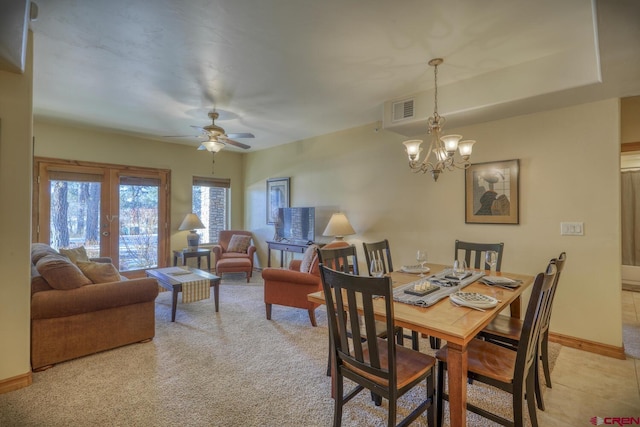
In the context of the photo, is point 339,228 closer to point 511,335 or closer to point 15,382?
point 511,335

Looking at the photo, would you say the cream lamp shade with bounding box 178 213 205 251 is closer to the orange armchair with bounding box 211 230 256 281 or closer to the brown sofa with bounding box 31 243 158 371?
the orange armchair with bounding box 211 230 256 281

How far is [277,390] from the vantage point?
7.35 ft

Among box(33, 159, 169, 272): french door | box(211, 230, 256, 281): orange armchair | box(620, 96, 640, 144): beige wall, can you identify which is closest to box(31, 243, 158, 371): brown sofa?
box(33, 159, 169, 272): french door

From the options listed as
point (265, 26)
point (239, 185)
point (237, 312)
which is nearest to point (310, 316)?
point (237, 312)

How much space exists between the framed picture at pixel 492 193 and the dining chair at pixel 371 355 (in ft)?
7.37

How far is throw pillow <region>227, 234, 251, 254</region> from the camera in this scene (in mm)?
6004

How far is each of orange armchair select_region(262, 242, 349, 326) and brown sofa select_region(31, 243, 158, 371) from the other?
1.23 m

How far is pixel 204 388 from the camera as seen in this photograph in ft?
7.43

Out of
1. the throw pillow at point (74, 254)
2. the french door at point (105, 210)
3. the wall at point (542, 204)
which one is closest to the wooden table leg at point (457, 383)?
the wall at point (542, 204)

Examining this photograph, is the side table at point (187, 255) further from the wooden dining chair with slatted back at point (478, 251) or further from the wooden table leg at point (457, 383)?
the wooden table leg at point (457, 383)

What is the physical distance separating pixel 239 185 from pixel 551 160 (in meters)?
5.80

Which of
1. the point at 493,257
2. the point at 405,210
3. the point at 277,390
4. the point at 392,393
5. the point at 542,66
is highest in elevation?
the point at 542,66

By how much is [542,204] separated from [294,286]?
281 cm

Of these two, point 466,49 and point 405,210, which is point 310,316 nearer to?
point 405,210
